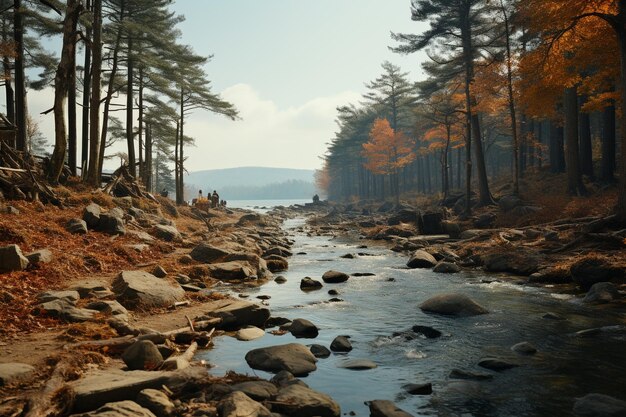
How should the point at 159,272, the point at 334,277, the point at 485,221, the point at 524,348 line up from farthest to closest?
1. the point at 485,221
2. the point at 334,277
3. the point at 159,272
4. the point at 524,348

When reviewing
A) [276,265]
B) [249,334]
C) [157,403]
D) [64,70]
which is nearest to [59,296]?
[249,334]

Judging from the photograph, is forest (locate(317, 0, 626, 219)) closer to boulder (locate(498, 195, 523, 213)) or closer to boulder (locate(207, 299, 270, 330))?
boulder (locate(498, 195, 523, 213))

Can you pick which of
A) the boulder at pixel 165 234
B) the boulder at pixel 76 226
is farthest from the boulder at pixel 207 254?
the boulder at pixel 76 226

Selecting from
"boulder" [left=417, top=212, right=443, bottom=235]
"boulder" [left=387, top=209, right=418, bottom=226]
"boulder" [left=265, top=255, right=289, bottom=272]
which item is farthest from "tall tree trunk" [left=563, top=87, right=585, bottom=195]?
"boulder" [left=265, top=255, right=289, bottom=272]

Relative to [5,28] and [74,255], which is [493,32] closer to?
[74,255]

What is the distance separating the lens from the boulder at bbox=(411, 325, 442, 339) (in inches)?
286

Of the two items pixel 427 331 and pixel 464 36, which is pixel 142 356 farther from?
pixel 464 36

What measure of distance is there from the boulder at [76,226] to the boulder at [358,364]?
907 centimetres

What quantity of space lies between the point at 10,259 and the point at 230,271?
5.24m

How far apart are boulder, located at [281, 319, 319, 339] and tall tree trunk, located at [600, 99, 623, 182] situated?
64.7 ft

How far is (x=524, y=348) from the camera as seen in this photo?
6312 mm

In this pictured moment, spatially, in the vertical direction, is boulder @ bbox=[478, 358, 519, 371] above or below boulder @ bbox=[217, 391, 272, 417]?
below

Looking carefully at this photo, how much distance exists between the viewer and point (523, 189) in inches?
1054

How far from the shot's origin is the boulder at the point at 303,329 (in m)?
7.32
